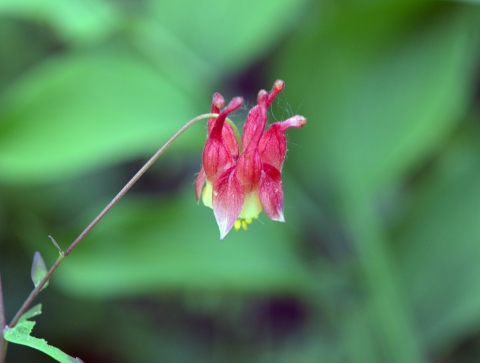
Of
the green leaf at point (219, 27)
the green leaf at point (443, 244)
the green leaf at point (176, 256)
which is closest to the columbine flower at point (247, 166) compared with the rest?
the green leaf at point (176, 256)

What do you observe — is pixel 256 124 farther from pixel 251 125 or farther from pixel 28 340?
pixel 28 340

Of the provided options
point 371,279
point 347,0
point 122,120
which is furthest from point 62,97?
point 371,279

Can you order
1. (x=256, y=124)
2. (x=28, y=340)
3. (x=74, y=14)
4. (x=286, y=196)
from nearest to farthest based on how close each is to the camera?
(x=28, y=340)
(x=256, y=124)
(x=74, y=14)
(x=286, y=196)

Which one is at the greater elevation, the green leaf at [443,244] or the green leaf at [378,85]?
the green leaf at [378,85]

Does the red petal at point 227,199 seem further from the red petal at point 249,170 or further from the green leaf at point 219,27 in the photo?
the green leaf at point 219,27

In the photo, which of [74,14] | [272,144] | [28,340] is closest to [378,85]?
[74,14]

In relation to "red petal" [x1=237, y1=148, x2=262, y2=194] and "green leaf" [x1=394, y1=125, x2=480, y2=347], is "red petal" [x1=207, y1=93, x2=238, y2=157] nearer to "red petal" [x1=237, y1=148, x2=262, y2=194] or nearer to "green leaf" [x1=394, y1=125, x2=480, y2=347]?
"red petal" [x1=237, y1=148, x2=262, y2=194]
